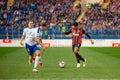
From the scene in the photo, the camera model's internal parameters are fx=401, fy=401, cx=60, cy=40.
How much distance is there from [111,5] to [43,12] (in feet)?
31.1

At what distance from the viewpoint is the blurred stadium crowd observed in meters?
46.1

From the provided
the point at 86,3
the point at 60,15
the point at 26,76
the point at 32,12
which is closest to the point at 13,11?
the point at 32,12

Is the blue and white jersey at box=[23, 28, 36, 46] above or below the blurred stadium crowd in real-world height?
above

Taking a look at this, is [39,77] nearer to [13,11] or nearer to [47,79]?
[47,79]

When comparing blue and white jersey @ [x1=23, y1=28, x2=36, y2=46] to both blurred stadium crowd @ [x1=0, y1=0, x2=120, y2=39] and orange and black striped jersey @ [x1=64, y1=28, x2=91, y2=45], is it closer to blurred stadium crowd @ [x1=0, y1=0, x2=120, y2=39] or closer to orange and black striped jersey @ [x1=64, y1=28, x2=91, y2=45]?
orange and black striped jersey @ [x1=64, y1=28, x2=91, y2=45]

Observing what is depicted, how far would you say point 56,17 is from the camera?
5034cm

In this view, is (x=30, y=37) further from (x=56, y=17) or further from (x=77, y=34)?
(x=56, y=17)

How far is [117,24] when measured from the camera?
48406 mm

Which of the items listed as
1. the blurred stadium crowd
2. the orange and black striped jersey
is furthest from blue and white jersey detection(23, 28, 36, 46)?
the blurred stadium crowd

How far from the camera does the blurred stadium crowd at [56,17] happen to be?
151 feet

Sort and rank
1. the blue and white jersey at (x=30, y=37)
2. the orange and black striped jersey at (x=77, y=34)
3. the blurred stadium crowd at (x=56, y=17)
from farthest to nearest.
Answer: the blurred stadium crowd at (x=56, y=17) < the orange and black striped jersey at (x=77, y=34) < the blue and white jersey at (x=30, y=37)

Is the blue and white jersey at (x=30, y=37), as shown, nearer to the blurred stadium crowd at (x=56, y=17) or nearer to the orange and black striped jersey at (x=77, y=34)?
the orange and black striped jersey at (x=77, y=34)

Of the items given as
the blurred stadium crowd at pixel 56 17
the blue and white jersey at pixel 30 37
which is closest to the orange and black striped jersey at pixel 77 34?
the blue and white jersey at pixel 30 37

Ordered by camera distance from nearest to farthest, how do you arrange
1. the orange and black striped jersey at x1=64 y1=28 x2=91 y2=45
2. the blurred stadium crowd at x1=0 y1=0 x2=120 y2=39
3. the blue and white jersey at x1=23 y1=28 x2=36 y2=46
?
the blue and white jersey at x1=23 y1=28 x2=36 y2=46, the orange and black striped jersey at x1=64 y1=28 x2=91 y2=45, the blurred stadium crowd at x1=0 y1=0 x2=120 y2=39
